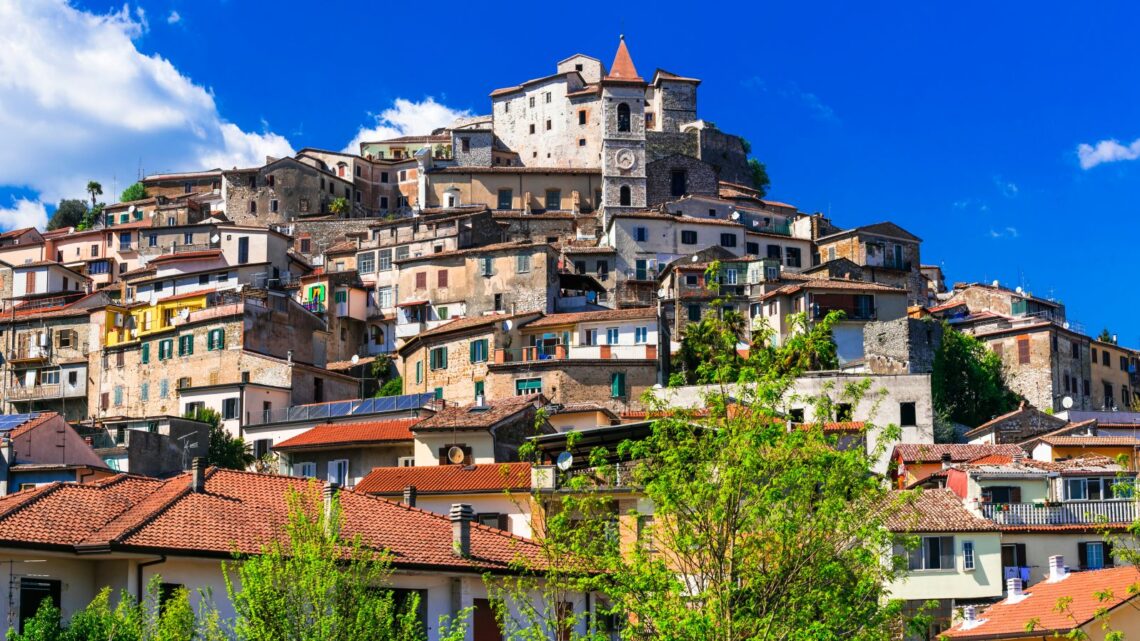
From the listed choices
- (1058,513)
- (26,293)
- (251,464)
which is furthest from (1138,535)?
(26,293)

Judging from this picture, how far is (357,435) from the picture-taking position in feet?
193

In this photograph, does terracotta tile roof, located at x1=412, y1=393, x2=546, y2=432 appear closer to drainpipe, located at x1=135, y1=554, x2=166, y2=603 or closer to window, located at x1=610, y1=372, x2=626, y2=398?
window, located at x1=610, y1=372, x2=626, y2=398

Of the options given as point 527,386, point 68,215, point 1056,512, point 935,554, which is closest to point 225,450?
point 527,386

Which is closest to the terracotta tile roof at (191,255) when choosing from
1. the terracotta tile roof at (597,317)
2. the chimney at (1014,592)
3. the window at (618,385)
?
the terracotta tile roof at (597,317)

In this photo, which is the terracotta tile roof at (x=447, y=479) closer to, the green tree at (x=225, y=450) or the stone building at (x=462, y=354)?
the green tree at (x=225, y=450)

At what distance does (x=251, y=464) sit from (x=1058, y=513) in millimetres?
33880

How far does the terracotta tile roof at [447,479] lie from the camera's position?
44844 mm

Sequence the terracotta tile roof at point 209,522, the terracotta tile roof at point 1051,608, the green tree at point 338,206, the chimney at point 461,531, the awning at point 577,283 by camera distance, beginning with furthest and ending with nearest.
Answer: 1. the green tree at point 338,206
2. the awning at point 577,283
3. the terracotta tile roof at point 1051,608
4. the chimney at point 461,531
5. the terracotta tile roof at point 209,522

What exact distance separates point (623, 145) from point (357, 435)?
5629 cm

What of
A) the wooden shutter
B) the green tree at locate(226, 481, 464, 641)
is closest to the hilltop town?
the wooden shutter

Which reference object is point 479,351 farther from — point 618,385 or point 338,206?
point 338,206

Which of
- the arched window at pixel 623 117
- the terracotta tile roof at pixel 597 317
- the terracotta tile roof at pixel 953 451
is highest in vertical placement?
the arched window at pixel 623 117

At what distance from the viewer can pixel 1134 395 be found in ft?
294

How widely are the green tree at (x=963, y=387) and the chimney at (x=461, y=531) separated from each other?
158ft
